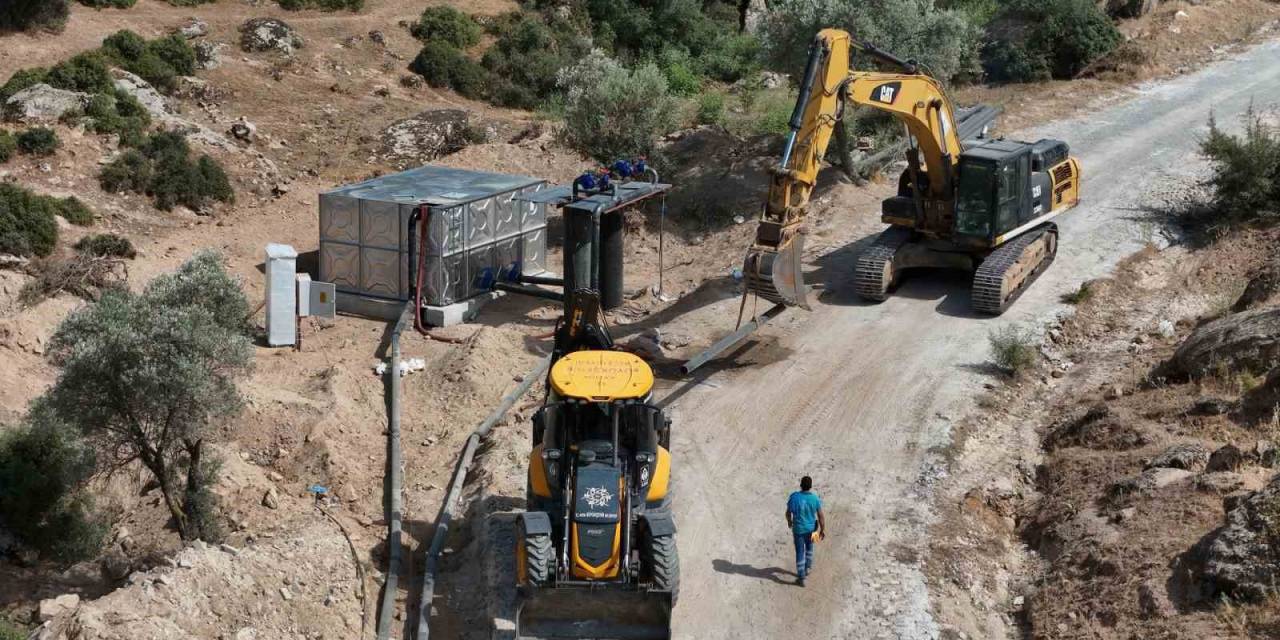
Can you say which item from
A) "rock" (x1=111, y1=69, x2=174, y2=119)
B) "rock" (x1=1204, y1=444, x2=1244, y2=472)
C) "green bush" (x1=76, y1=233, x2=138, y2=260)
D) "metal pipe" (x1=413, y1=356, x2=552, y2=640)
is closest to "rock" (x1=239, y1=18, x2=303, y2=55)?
"rock" (x1=111, y1=69, x2=174, y2=119)

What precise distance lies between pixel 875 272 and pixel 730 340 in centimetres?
430

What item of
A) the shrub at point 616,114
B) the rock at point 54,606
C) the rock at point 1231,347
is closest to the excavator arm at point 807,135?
the rock at point 1231,347

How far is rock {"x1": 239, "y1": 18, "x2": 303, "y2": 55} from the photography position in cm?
4262

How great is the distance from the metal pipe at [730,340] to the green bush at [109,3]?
2815 centimetres

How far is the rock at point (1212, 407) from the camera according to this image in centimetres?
1811

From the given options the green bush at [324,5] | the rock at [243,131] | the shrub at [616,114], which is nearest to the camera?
the shrub at [616,114]

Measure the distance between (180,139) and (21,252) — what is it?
A: 6.85 metres

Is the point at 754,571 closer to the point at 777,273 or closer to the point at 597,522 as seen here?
the point at 597,522

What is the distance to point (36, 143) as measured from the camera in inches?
1238

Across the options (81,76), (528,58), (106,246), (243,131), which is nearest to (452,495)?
(106,246)

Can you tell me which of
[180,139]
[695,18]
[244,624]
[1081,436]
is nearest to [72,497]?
[244,624]

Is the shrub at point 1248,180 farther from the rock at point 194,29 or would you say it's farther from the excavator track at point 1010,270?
the rock at point 194,29

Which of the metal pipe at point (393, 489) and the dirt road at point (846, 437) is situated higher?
the dirt road at point (846, 437)

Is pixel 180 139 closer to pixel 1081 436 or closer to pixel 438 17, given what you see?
pixel 438 17
